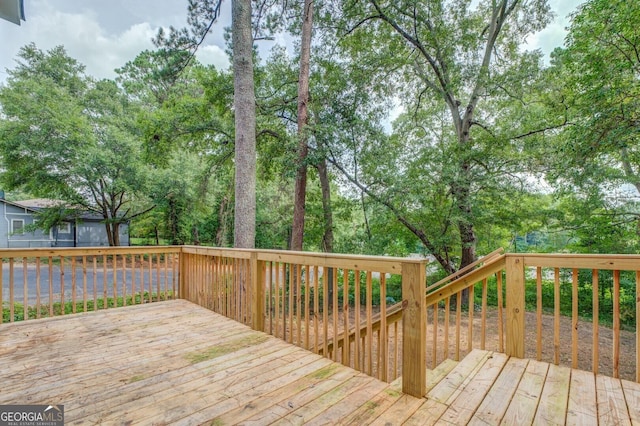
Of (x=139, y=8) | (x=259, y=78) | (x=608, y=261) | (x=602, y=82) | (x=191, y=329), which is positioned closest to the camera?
(x=608, y=261)

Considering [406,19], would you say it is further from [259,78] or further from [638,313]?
[638,313]

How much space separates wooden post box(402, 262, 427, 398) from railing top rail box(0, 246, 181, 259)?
355cm

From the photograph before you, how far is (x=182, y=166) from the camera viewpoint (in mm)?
12078

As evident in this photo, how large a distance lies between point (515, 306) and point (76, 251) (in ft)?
16.0

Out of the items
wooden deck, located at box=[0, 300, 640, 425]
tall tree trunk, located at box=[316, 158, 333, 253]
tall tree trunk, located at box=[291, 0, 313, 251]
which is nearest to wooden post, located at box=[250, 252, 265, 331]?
wooden deck, located at box=[0, 300, 640, 425]

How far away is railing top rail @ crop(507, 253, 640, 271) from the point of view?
191 centimetres

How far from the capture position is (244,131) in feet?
17.0

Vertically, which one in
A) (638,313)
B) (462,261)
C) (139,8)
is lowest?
(462,261)

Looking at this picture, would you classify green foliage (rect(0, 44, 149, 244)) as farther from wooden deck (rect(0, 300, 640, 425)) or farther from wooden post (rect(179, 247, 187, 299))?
wooden deck (rect(0, 300, 640, 425))

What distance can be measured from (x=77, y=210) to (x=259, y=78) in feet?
37.5

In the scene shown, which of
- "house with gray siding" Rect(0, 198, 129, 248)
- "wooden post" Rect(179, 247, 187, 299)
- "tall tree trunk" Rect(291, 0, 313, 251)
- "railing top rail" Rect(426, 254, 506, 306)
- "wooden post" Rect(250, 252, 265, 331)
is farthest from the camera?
"house with gray siding" Rect(0, 198, 129, 248)

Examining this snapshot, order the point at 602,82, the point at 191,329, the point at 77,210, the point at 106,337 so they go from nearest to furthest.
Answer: the point at 106,337 → the point at 191,329 → the point at 602,82 → the point at 77,210

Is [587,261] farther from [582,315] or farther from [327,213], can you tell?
[582,315]

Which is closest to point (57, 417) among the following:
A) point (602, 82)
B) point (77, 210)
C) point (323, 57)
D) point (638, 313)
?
point (638, 313)
